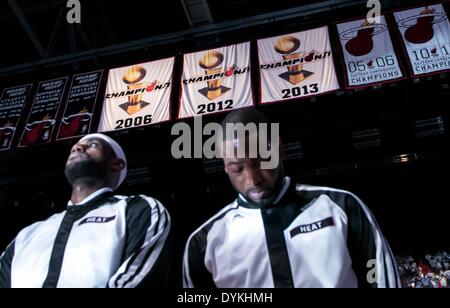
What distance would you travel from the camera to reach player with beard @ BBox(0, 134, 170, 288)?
7.35ft

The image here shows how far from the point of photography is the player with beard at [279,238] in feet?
6.66

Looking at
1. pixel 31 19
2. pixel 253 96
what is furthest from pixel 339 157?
pixel 31 19

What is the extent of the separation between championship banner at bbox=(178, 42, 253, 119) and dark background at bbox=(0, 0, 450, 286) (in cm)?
24

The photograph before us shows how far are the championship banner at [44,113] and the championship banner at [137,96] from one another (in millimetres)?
1106

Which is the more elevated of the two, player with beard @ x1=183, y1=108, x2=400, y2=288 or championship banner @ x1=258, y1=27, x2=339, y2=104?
championship banner @ x1=258, y1=27, x2=339, y2=104

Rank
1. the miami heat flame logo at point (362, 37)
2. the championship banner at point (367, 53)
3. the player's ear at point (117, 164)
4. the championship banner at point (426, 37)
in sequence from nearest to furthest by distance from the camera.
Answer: the player's ear at point (117, 164), the championship banner at point (426, 37), the championship banner at point (367, 53), the miami heat flame logo at point (362, 37)

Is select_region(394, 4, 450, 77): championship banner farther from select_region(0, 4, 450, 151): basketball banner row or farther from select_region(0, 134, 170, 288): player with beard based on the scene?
select_region(0, 134, 170, 288): player with beard

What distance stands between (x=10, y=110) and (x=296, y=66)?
18.7 ft

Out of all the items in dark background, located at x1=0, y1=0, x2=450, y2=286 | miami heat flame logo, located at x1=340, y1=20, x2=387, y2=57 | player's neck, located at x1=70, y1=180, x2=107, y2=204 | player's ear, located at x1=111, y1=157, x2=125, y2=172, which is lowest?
player's neck, located at x1=70, y1=180, x2=107, y2=204

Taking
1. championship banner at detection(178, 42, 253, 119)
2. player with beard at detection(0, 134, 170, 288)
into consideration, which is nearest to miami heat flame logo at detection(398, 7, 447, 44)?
championship banner at detection(178, 42, 253, 119)

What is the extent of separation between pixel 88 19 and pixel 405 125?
8283mm

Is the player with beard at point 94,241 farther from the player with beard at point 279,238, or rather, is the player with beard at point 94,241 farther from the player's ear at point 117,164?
the player with beard at point 279,238

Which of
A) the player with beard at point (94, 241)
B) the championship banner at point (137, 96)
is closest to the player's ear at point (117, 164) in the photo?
the player with beard at point (94, 241)

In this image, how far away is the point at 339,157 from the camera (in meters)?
7.86
